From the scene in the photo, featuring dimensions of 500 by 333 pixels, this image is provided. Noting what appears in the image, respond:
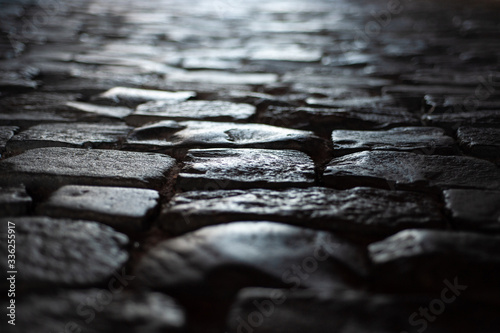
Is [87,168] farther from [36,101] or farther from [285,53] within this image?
[285,53]

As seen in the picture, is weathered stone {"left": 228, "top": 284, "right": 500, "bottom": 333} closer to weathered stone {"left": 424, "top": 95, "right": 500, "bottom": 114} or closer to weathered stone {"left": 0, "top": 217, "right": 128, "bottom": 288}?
weathered stone {"left": 0, "top": 217, "right": 128, "bottom": 288}

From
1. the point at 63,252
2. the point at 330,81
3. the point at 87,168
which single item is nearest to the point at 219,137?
the point at 87,168

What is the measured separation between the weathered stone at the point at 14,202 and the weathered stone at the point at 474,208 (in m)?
1.20

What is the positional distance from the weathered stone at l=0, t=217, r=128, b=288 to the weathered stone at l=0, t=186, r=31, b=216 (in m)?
0.06

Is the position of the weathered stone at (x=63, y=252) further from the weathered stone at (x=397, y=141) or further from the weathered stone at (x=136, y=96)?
the weathered stone at (x=136, y=96)

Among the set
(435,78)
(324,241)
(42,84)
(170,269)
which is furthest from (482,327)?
(42,84)

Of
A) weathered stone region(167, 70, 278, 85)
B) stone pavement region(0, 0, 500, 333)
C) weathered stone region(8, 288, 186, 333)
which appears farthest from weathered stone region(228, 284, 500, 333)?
weathered stone region(167, 70, 278, 85)

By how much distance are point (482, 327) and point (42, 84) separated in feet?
8.64

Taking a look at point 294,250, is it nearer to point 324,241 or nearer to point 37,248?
point 324,241

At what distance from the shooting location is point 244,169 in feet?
5.26

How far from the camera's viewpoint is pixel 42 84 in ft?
8.99

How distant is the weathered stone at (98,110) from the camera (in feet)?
Answer: 7.36

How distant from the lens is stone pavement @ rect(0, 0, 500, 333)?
94 centimetres

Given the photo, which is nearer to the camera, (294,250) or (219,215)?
(294,250)
